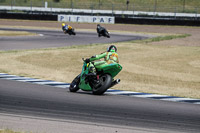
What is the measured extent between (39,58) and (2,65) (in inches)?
124

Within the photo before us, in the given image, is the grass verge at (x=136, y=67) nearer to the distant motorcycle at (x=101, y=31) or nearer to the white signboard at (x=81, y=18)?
the distant motorcycle at (x=101, y=31)

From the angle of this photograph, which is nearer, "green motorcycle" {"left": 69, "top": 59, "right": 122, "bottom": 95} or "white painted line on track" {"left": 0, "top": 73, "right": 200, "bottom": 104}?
"green motorcycle" {"left": 69, "top": 59, "right": 122, "bottom": 95}

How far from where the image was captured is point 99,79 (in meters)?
10.8

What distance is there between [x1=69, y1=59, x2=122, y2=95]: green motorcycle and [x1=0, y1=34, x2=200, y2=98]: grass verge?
6.68 ft

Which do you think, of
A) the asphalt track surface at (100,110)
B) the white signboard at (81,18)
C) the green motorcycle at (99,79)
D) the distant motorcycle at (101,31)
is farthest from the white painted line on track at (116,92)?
the white signboard at (81,18)

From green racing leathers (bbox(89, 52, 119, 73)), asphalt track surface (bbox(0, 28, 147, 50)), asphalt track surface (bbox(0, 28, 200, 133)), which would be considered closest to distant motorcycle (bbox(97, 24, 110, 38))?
asphalt track surface (bbox(0, 28, 147, 50))

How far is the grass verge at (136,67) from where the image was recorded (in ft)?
44.6

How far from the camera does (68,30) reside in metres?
36.5

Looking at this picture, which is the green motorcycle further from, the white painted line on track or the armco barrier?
the armco barrier

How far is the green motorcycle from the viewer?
34.6ft

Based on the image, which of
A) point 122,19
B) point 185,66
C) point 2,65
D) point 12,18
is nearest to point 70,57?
point 2,65

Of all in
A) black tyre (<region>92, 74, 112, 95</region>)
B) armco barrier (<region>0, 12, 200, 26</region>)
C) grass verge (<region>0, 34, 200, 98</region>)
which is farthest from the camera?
armco barrier (<region>0, 12, 200, 26</region>)

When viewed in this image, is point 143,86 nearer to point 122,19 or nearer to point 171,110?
point 171,110

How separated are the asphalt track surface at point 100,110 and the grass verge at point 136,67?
2.33 meters
